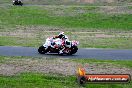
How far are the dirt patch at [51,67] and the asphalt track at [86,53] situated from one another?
3375 mm

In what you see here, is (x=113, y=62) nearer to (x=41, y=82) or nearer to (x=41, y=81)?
(x=41, y=81)

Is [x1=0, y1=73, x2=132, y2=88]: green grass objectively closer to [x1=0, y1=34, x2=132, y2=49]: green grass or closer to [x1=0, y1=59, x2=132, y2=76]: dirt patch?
[x1=0, y1=59, x2=132, y2=76]: dirt patch

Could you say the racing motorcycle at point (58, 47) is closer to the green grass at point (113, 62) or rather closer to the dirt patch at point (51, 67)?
the green grass at point (113, 62)

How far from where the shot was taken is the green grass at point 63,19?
5441cm

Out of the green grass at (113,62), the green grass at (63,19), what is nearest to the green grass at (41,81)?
the green grass at (113,62)

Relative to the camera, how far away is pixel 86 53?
3022 centimetres

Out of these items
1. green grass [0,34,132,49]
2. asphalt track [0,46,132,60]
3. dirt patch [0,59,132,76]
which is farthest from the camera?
green grass [0,34,132,49]

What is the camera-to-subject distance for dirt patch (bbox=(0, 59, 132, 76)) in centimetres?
2177

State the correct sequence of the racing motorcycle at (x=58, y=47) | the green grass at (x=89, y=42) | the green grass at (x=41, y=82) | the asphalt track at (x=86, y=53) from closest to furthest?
the green grass at (x=41, y=82) → the asphalt track at (x=86, y=53) → the racing motorcycle at (x=58, y=47) → the green grass at (x=89, y=42)

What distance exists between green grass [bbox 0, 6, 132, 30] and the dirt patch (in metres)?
28.8

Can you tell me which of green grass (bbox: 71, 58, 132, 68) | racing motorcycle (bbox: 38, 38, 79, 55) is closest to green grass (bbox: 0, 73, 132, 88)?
green grass (bbox: 71, 58, 132, 68)

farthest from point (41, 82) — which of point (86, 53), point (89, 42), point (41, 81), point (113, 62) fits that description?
point (89, 42)

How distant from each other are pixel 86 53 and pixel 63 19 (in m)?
27.6

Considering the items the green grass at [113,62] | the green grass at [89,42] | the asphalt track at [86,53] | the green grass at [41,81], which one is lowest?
the green grass at [89,42]
